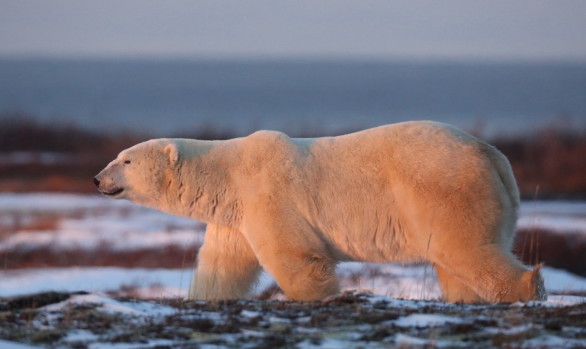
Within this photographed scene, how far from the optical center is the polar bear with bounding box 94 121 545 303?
6.54m

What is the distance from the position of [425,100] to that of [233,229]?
102472 mm

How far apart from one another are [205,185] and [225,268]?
655mm

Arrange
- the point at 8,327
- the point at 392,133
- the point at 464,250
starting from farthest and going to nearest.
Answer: the point at 392,133
the point at 464,250
the point at 8,327

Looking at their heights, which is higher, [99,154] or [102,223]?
[99,154]

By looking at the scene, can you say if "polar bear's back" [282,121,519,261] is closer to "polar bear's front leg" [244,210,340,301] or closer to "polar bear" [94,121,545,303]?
"polar bear" [94,121,545,303]

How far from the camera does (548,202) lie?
18297 millimetres

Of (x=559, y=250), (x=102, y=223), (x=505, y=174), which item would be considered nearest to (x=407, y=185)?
(x=505, y=174)

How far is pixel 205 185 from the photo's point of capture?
7309mm

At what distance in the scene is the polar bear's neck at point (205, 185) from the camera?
23.6 ft

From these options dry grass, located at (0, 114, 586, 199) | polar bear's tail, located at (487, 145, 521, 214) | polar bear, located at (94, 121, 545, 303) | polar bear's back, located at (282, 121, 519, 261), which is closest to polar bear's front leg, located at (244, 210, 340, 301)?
polar bear, located at (94, 121, 545, 303)

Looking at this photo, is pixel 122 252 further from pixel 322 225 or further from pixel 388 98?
pixel 388 98

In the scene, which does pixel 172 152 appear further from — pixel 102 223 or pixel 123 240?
pixel 102 223

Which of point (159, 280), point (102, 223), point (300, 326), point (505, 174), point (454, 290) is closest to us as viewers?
point (300, 326)

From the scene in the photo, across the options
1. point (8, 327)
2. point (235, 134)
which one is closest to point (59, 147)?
point (235, 134)
